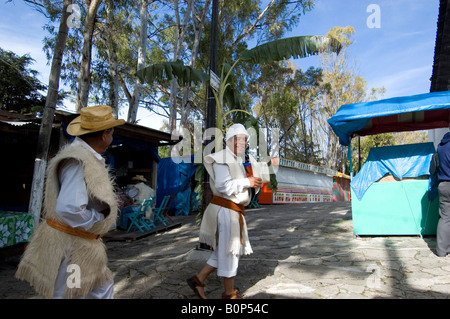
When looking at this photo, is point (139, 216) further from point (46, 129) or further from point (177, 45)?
point (177, 45)

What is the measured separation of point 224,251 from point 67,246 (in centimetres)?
146

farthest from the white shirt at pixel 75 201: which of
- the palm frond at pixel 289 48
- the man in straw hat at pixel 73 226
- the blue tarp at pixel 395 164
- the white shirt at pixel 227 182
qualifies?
the blue tarp at pixel 395 164

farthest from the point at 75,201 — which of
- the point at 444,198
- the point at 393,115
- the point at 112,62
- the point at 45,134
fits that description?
the point at 112,62

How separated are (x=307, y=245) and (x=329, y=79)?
24.6 m

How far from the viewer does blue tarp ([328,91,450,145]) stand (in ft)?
15.0

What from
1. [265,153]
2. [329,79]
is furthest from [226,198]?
[329,79]

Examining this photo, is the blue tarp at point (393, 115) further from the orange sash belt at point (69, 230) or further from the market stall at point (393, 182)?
the orange sash belt at point (69, 230)

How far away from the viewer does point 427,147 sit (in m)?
5.14

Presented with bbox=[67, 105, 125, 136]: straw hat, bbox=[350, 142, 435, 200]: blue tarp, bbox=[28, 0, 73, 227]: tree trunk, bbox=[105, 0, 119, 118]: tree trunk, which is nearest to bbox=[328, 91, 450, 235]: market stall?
bbox=[350, 142, 435, 200]: blue tarp

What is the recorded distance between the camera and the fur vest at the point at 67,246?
1.60 m

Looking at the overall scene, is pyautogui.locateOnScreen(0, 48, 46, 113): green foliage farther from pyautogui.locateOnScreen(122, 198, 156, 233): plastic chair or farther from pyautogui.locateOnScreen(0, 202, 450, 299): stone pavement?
pyautogui.locateOnScreen(0, 202, 450, 299): stone pavement

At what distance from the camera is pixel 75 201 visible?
4.99 ft

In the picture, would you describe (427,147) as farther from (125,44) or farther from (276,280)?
(125,44)

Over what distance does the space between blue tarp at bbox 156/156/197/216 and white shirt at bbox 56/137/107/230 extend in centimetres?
946
